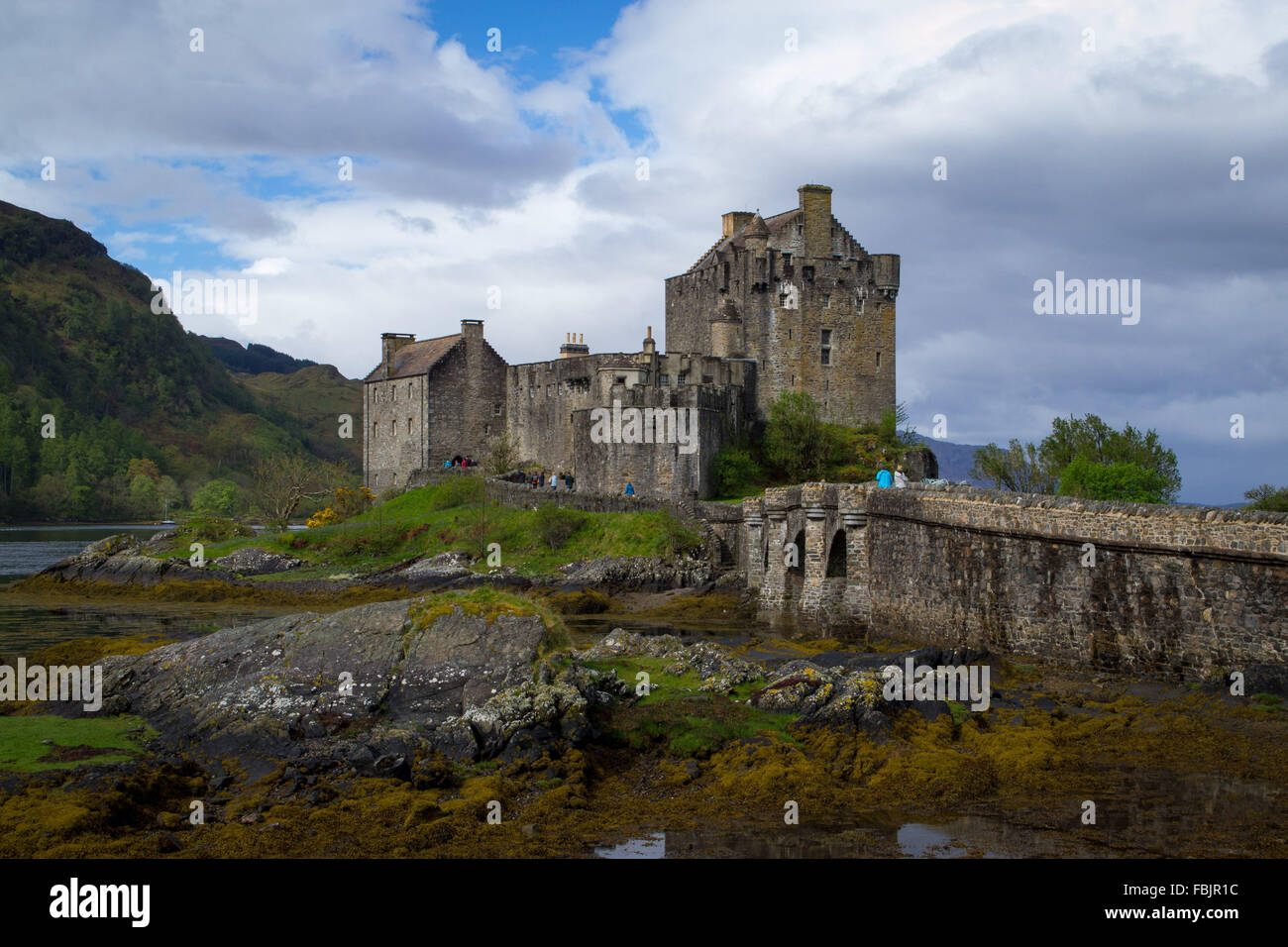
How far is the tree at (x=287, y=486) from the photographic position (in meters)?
59.5

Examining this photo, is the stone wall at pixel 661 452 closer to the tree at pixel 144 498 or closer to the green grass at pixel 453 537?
the green grass at pixel 453 537

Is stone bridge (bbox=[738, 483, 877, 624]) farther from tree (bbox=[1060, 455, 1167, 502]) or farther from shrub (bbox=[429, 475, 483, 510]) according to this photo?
shrub (bbox=[429, 475, 483, 510])

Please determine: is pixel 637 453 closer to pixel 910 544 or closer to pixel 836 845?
pixel 910 544

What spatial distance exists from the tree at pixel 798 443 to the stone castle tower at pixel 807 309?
3.38 m

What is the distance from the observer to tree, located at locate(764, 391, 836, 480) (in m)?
52.6

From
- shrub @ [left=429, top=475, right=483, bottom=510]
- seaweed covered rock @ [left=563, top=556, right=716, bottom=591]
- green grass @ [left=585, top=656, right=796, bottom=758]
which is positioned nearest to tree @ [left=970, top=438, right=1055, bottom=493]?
seaweed covered rock @ [left=563, top=556, right=716, bottom=591]

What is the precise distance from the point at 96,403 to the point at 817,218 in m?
137

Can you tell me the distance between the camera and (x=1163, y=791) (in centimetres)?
1409

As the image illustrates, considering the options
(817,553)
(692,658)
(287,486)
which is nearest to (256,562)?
(287,486)

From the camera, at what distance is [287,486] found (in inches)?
2377

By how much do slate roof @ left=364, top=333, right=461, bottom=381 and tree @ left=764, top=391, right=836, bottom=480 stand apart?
2204 centimetres

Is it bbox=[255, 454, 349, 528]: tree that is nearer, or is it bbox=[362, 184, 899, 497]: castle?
bbox=[362, 184, 899, 497]: castle

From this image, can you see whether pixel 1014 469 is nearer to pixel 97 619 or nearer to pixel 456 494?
pixel 456 494

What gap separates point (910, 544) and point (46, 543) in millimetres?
73864
